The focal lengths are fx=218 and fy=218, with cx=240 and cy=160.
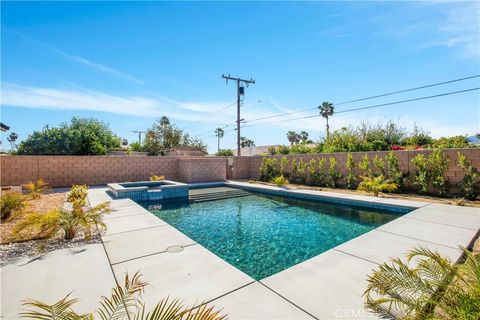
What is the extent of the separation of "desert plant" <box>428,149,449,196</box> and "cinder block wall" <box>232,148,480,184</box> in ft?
0.75

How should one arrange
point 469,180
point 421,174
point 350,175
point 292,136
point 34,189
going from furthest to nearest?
point 292,136
point 350,175
point 34,189
point 421,174
point 469,180

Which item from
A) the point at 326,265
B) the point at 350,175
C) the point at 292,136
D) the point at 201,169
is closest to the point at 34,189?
the point at 201,169

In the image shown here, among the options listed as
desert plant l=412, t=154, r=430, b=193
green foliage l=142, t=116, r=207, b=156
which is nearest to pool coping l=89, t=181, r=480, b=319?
desert plant l=412, t=154, r=430, b=193

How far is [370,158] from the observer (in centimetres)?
1034

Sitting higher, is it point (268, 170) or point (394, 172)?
point (394, 172)

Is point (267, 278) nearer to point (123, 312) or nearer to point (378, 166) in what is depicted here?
point (123, 312)

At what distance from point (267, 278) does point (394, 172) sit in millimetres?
9074

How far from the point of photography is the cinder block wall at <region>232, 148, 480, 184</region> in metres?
7.83

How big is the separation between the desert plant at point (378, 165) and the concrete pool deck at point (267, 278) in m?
5.01

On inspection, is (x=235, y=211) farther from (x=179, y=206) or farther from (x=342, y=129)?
(x=342, y=129)

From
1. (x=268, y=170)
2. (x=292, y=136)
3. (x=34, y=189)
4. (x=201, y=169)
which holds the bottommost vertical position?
(x=34, y=189)

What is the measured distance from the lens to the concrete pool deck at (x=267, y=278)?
7.04ft

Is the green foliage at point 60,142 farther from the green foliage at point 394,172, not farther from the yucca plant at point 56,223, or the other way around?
the green foliage at point 394,172

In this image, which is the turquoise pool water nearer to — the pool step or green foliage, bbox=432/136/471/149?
the pool step
